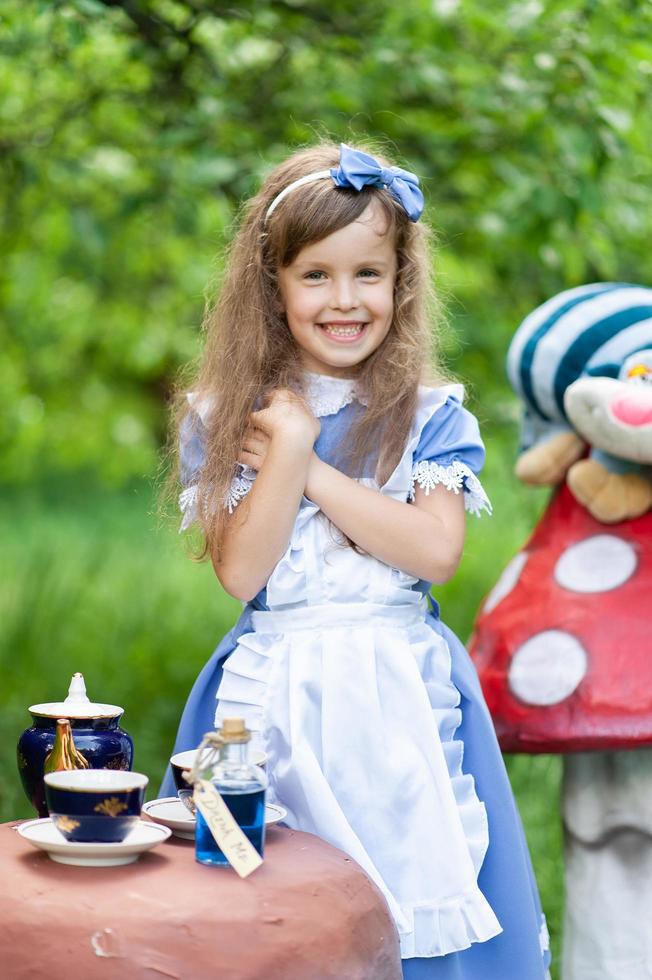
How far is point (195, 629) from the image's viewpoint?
18.1 feet

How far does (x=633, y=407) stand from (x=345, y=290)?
1.96 ft

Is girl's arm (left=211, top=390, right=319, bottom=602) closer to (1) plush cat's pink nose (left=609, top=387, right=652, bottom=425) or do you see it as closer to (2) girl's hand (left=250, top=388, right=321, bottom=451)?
(2) girl's hand (left=250, top=388, right=321, bottom=451)

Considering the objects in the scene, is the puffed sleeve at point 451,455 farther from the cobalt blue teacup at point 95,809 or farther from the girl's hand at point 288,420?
the cobalt blue teacup at point 95,809

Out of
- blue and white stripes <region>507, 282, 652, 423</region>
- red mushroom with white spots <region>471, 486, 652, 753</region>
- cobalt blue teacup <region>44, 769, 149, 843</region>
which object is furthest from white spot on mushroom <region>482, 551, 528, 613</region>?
cobalt blue teacup <region>44, 769, 149, 843</region>

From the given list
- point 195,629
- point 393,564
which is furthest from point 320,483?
point 195,629

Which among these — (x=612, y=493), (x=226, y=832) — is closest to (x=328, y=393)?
(x=612, y=493)

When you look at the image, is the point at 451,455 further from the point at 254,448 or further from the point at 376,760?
the point at 376,760

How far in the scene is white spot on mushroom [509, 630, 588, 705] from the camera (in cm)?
254

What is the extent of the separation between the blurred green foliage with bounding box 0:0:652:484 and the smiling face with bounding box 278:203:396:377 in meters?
0.88

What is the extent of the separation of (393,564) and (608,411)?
554 millimetres

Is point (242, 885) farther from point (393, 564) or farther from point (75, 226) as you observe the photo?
point (75, 226)

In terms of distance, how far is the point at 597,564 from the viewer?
2650 millimetres

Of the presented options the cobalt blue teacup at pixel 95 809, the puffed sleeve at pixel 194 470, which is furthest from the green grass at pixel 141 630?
the cobalt blue teacup at pixel 95 809

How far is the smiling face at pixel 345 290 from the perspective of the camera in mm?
2240
